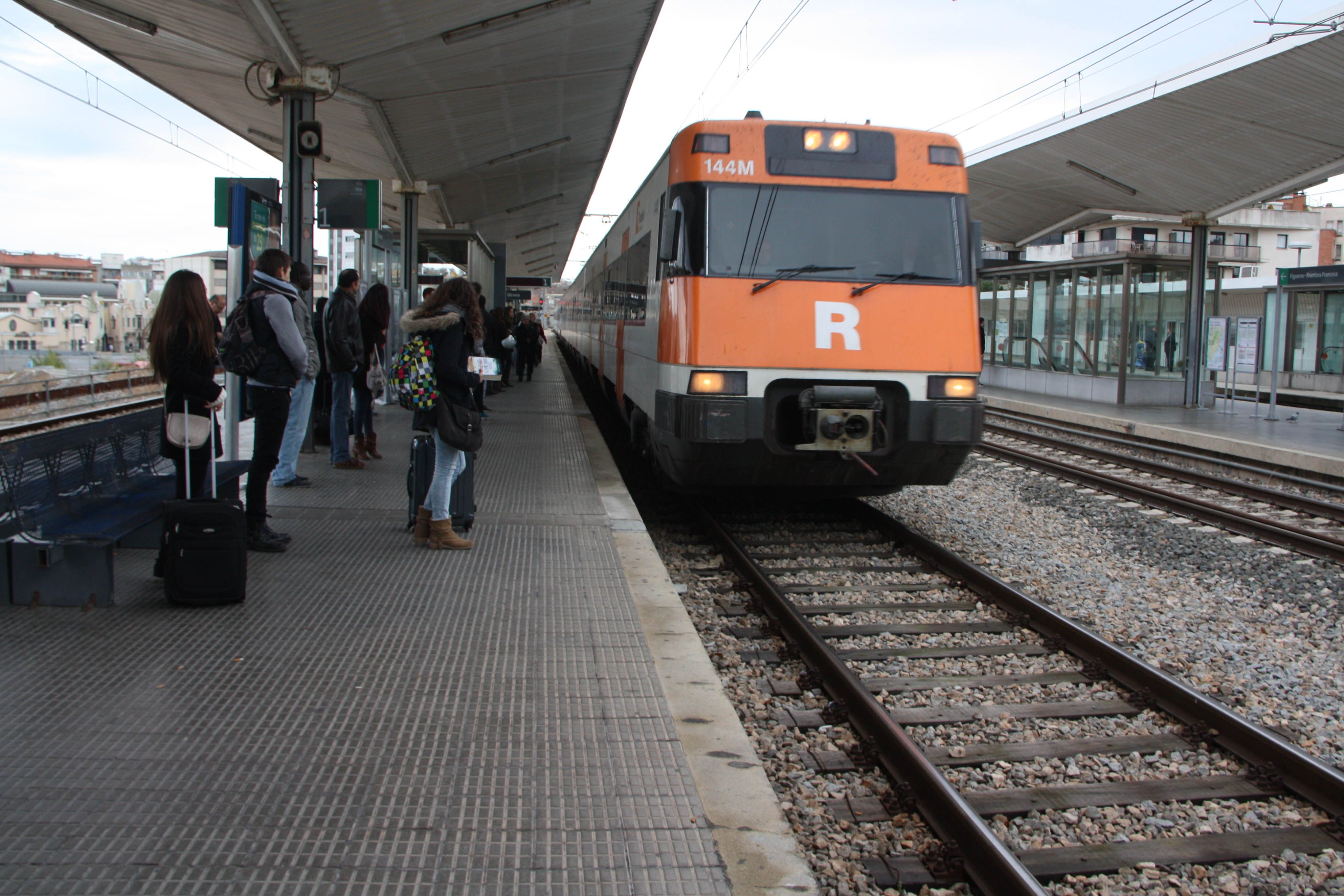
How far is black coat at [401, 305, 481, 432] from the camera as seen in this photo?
223 inches

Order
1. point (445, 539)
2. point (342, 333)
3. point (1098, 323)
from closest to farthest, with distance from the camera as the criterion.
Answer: point (445, 539) → point (342, 333) → point (1098, 323)

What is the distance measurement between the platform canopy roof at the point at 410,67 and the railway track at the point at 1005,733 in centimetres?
662

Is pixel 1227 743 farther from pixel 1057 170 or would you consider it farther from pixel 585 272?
pixel 585 272

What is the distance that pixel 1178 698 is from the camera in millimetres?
4316

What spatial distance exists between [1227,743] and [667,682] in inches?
88.8

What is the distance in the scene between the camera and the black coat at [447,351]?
18.6ft

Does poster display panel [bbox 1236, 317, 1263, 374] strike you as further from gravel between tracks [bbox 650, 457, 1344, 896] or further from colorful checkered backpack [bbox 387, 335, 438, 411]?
colorful checkered backpack [bbox 387, 335, 438, 411]

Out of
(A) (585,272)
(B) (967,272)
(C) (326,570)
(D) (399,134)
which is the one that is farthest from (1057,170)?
(C) (326,570)

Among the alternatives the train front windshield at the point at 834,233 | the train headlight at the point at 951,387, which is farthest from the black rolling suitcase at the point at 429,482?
the train headlight at the point at 951,387

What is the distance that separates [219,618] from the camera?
4.43 m

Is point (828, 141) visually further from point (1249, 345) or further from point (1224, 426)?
point (1249, 345)

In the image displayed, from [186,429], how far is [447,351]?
1440mm

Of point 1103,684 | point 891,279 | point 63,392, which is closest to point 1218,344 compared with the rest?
point 891,279

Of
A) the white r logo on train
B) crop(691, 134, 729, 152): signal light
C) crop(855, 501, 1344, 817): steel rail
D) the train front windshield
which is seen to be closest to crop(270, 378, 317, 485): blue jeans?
the train front windshield
